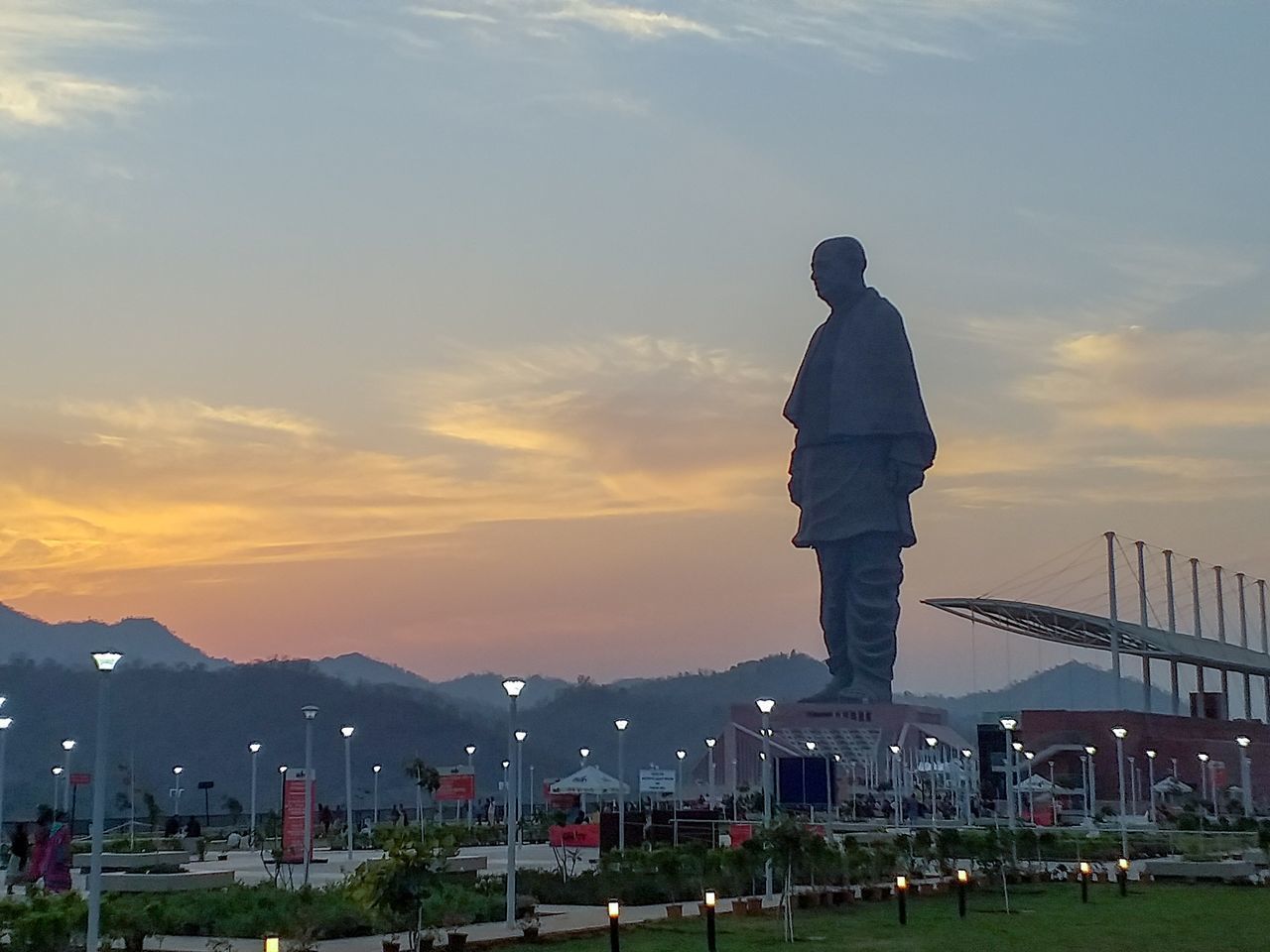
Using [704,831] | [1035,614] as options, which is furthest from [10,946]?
[1035,614]

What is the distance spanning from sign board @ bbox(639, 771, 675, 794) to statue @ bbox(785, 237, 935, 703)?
1713 inches

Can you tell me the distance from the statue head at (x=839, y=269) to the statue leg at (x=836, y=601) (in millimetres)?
13673

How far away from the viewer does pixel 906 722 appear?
91625 mm

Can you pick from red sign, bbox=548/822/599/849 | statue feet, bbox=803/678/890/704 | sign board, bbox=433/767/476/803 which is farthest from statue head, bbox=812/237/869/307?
sign board, bbox=433/767/476/803

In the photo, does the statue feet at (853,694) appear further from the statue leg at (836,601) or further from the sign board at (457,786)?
the sign board at (457,786)

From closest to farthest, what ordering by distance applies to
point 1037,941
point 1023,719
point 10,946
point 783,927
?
1. point 10,946
2. point 1037,941
3. point 783,927
4. point 1023,719

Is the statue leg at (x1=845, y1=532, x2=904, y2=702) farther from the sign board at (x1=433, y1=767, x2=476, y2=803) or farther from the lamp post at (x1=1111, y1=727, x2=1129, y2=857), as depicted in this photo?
the sign board at (x1=433, y1=767, x2=476, y2=803)

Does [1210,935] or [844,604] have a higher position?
[844,604]

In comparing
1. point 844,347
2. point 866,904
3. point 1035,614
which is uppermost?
point 844,347

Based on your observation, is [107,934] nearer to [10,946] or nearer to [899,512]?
[10,946]

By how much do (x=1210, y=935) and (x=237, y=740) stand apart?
5426 inches

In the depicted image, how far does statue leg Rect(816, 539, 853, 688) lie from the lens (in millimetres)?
91812

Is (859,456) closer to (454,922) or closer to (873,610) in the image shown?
(873,610)

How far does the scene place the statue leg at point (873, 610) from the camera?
91.2 m
